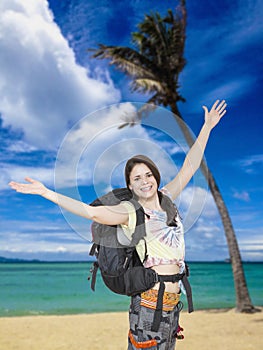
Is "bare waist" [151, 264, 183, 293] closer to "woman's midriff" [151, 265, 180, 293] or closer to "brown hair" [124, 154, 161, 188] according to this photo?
"woman's midriff" [151, 265, 180, 293]

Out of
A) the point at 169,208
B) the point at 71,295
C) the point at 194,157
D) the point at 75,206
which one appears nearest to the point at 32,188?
the point at 75,206

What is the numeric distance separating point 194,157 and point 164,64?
8.58 m

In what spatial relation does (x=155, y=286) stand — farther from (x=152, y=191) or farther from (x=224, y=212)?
(x=224, y=212)

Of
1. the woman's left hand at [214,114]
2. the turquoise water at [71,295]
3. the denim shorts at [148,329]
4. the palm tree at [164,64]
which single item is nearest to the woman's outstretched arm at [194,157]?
the woman's left hand at [214,114]

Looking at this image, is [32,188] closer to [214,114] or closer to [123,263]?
[123,263]

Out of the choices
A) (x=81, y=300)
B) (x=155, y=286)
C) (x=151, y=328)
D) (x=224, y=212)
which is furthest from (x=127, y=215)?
(x=81, y=300)

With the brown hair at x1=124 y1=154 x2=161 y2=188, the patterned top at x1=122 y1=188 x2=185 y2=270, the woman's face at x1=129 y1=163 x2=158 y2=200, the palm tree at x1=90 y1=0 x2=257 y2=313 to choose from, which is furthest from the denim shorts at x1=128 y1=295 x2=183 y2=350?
the palm tree at x1=90 y1=0 x2=257 y2=313

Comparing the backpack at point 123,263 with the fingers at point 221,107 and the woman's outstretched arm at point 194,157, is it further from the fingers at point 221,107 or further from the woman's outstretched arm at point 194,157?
the fingers at point 221,107

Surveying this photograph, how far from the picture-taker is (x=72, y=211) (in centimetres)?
242

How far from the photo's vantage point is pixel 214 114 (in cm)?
338

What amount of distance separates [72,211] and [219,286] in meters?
31.6

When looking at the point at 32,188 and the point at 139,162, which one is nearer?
the point at 32,188

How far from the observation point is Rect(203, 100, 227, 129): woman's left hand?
332 cm

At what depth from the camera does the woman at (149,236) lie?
2.41 m
